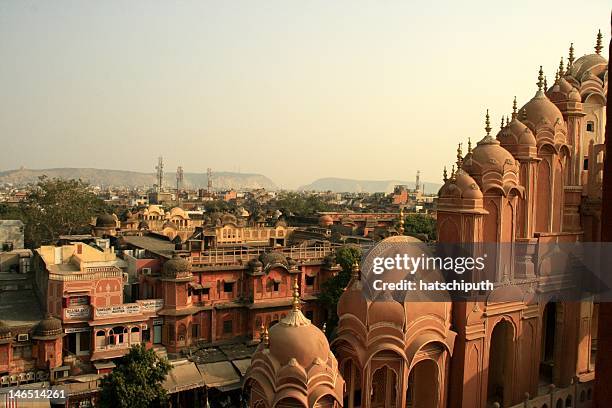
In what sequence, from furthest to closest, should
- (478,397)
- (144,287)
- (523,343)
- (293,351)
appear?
(144,287) < (523,343) < (478,397) < (293,351)

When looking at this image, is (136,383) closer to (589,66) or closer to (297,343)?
(297,343)

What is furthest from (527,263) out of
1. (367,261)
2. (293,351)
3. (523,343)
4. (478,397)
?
(293,351)

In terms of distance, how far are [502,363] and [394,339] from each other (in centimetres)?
660

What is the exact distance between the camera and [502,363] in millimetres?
19328

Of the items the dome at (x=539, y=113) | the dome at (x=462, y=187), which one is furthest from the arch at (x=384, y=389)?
the dome at (x=539, y=113)

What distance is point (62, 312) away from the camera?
25.3 meters

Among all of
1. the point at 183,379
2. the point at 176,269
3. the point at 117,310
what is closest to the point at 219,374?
the point at 183,379

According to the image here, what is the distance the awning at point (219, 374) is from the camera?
23828mm

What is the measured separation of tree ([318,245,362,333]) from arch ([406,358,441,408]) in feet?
43.5

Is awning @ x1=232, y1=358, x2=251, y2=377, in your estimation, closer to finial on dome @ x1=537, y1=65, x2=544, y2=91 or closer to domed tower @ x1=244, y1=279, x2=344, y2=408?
domed tower @ x1=244, y1=279, x2=344, y2=408

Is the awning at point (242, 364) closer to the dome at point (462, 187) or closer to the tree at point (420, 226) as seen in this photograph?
the dome at point (462, 187)

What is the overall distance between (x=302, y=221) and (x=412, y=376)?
55582 mm

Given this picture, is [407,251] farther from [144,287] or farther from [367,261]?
[144,287]

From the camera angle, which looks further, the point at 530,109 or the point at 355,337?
the point at 530,109
